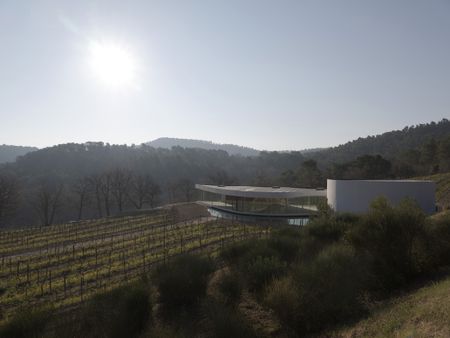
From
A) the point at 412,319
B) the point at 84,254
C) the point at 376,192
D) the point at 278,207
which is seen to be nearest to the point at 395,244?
the point at 412,319

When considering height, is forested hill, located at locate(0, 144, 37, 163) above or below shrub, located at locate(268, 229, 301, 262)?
above

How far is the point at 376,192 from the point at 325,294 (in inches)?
750

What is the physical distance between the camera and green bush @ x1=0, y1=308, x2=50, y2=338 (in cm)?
878

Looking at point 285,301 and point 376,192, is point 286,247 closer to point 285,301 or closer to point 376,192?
point 285,301

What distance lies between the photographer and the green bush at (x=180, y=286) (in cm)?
1187

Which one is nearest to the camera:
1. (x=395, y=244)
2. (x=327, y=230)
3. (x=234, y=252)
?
(x=395, y=244)

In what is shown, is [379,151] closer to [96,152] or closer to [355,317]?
[96,152]

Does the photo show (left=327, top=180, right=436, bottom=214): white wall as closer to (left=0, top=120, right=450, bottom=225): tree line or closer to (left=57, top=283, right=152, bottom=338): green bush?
(left=57, top=283, right=152, bottom=338): green bush

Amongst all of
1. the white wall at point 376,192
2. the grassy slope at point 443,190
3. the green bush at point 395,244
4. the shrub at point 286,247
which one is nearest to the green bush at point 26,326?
the shrub at point 286,247

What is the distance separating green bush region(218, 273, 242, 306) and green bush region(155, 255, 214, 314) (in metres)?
0.70

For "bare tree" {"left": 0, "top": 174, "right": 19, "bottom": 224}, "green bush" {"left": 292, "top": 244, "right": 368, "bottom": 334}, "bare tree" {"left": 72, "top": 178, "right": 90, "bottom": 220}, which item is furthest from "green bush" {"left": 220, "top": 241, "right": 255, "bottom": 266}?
"bare tree" {"left": 72, "top": 178, "right": 90, "bottom": 220}

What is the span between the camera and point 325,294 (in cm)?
930

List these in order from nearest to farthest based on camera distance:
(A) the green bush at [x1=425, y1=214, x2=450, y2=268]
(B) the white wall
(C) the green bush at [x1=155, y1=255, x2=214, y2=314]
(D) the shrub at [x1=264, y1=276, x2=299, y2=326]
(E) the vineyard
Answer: (D) the shrub at [x1=264, y1=276, x2=299, y2=326]
(C) the green bush at [x1=155, y1=255, x2=214, y2=314]
(A) the green bush at [x1=425, y1=214, x2=450, y2=268]
(E) the vineyard
(B) the white wall

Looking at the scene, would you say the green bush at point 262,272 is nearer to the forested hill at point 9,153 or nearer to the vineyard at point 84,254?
the vineyard at point 84,254
